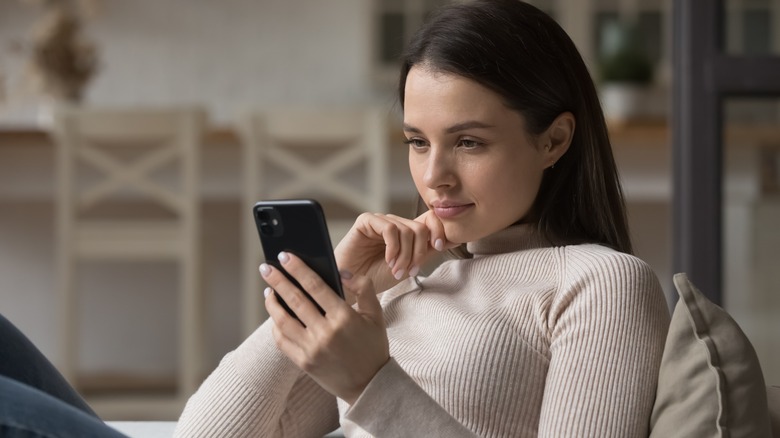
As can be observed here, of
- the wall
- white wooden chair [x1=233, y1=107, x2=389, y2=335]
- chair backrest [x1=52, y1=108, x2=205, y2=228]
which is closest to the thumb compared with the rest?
white wooden chair [x1=233, y1=107, x2=389, y2=335]

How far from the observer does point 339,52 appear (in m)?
4.23

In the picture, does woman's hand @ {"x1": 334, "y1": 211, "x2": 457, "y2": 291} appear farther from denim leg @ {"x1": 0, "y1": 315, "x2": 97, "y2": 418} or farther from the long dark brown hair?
denim leg @ {"x1": 0, "y1": 315, "x2": 97, "y2": 418}

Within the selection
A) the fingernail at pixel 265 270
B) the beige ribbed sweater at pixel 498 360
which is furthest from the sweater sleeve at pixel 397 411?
the fingernail at pixel 265 270

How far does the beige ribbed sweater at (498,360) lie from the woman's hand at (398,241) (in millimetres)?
44

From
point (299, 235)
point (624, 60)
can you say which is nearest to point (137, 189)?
point (624, 60)

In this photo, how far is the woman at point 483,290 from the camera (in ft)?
2.92

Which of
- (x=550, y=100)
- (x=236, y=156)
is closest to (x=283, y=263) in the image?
(x=550, y=100)

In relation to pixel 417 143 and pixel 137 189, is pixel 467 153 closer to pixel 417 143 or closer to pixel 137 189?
pixel 417 143

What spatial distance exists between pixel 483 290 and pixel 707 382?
0.87ft

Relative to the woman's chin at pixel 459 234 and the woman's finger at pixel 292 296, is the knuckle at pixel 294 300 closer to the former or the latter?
the woman's finger at pixel 292 296

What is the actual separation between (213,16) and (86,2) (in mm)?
482

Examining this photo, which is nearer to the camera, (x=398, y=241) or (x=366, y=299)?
(x=366, y=299)

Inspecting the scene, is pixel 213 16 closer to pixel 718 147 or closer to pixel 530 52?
pixel 718 147

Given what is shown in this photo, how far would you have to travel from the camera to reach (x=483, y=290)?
3.51 ft
